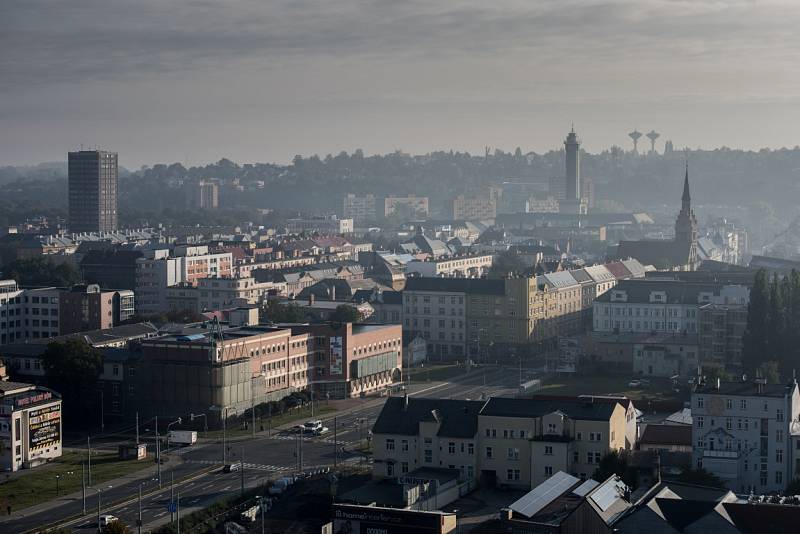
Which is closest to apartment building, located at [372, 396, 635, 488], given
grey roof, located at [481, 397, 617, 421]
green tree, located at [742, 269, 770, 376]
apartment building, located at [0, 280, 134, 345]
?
grey roof, located at [481, 397, 617, 421]

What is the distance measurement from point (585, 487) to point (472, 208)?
107 m

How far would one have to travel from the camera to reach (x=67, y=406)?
33625mm

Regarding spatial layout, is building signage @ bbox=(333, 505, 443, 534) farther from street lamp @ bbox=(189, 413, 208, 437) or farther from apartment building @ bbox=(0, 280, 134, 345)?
apartment building @ bbox=(0, 280, 134, 345)

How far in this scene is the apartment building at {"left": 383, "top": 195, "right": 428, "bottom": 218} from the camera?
5276 inches

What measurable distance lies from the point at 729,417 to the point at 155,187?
139 meters

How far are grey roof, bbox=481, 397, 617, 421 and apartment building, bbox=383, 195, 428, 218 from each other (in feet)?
344

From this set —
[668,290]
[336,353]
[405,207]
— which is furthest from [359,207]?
[336,353]

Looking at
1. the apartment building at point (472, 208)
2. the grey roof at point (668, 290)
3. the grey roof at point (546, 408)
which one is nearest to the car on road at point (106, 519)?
the grey roof at point (546, 408)

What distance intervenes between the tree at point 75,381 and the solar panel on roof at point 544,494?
43.3 ft

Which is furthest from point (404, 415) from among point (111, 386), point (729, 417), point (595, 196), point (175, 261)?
point (595, 196)

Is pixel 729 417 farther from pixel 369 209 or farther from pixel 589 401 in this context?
pixel 369 209

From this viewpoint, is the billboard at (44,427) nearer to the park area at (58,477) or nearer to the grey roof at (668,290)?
the park area at (58,477)

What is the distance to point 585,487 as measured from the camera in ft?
77.0

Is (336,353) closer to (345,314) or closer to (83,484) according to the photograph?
(345,314)
